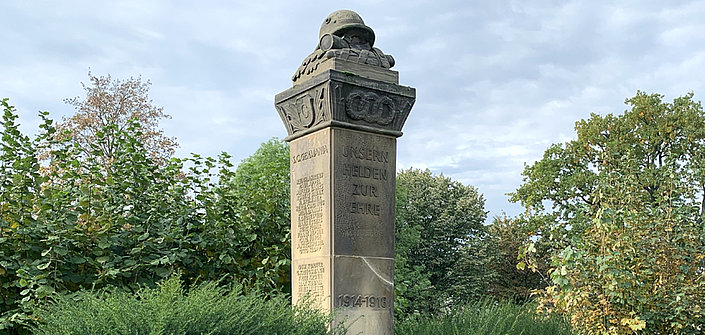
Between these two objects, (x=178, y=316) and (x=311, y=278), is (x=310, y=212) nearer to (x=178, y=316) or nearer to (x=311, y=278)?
(x=311, y=278)

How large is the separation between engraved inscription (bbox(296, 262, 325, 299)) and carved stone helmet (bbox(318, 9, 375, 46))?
2.15m

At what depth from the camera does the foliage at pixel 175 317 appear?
5.15m

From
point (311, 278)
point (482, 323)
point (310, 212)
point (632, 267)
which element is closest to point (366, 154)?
point (310, 212)

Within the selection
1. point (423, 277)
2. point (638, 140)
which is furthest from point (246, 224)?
point (423, 277)

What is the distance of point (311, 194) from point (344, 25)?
62.9 inches

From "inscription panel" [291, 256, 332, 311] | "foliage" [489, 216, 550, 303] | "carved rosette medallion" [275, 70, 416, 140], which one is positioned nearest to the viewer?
"inscription panel" [291, 256, 332, 311]

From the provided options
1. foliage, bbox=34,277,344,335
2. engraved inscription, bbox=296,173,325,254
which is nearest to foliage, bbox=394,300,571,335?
engraved inscription, bbox=296,173,325,254

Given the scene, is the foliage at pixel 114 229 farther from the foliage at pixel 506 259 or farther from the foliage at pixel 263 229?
the foliage at pixel 506 259

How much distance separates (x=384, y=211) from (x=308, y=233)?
0.71 meters

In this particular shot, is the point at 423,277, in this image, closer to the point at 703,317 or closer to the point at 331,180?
the point at 703,317

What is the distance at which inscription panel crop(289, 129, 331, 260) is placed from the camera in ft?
22.0

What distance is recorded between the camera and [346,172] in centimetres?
676

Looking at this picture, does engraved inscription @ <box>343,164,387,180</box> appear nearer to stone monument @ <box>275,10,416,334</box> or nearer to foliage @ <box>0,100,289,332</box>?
stone monument @ <box>275,10,416,334</box>

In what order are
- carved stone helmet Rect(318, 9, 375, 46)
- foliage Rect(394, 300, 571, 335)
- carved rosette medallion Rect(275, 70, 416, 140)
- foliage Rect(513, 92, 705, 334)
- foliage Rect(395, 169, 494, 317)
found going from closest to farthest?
carved rosette medallion Rect(275, 70, 416, 140), carved stone helmet Rect(318, 9, 375, 46), foliage Rect(394, 300, 571, 335), foliage Rect(513, 92, 705, 334), foliage Rect(395, 169, 494, 317)
